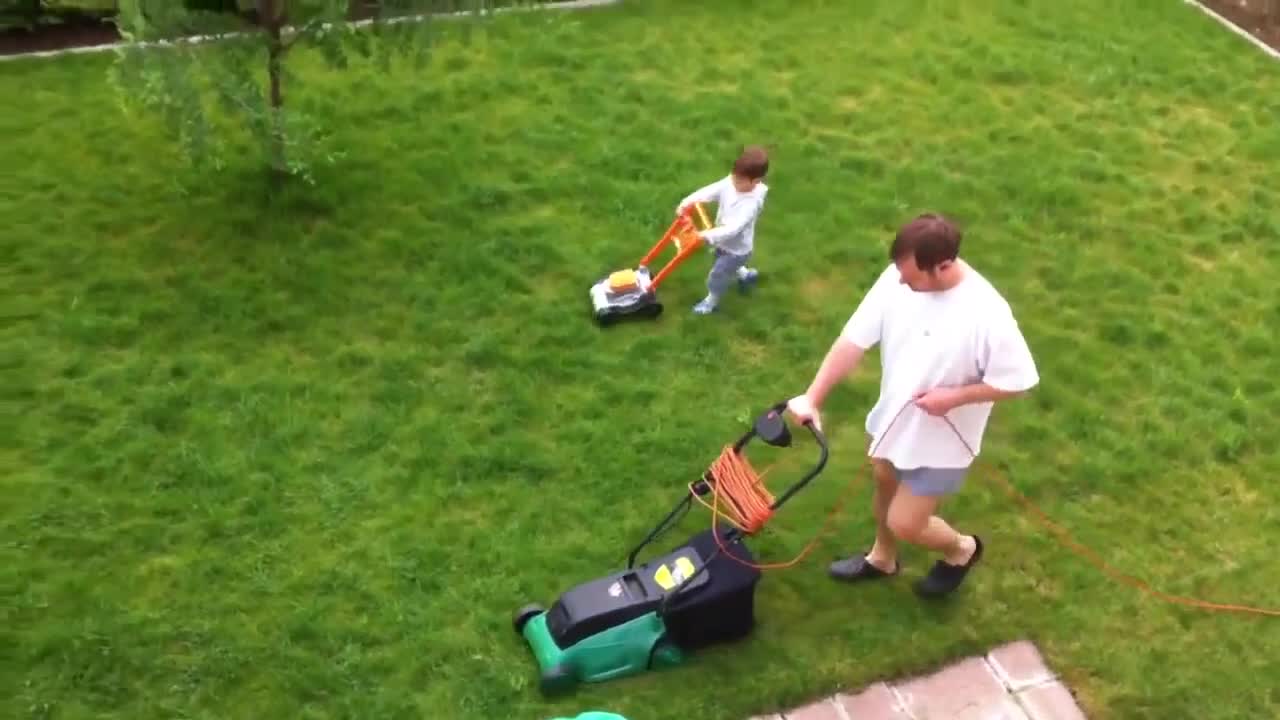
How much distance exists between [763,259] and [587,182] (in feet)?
3.80

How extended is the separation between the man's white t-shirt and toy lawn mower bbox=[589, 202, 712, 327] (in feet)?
6.51

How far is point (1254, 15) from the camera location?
920 cm

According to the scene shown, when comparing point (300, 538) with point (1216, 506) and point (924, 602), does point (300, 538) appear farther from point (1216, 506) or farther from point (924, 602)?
point (1216, 506)

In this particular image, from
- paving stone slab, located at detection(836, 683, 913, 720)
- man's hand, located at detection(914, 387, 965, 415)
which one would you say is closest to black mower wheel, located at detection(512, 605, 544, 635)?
paving stone slab, located at detection(836, 683, 913, 720)

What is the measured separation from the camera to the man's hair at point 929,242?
Answer: 12.0ft

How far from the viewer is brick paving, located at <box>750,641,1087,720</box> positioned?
441cm

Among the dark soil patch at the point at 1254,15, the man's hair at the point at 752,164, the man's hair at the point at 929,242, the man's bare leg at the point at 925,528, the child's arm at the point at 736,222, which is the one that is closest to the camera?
the man's hair at the point at 929,242

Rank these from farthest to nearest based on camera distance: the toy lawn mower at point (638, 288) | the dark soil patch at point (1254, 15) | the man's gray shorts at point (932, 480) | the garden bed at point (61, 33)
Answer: the dark soil patch at point (1254, 15) → the garden bed at point (61, 33) → the toy lawn mower at point (638, 288) → the man's gray shorts at point (932, 480)

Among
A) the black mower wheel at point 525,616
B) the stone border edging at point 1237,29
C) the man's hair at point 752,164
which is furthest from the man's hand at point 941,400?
the stone border edging at point 1237,29

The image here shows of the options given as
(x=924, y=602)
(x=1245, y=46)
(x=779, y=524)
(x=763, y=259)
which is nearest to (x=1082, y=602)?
(x=924, y=602)

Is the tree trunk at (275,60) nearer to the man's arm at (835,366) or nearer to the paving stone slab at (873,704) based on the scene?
the man's arm at (835,366)

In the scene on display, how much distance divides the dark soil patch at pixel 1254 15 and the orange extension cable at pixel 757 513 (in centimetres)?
565

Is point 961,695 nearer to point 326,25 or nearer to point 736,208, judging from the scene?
point 736,208

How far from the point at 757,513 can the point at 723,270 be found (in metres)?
1.90
